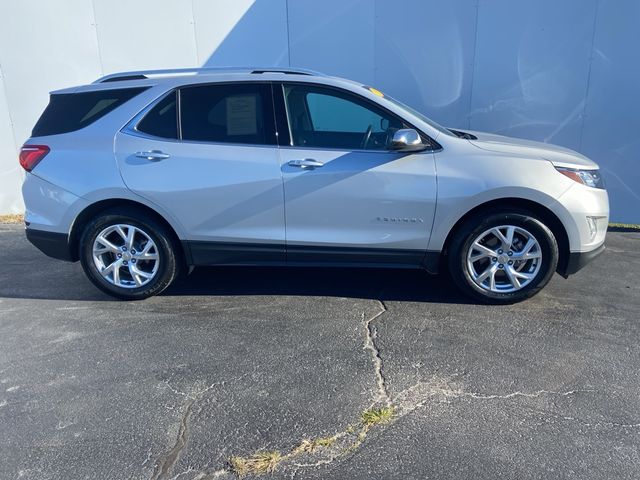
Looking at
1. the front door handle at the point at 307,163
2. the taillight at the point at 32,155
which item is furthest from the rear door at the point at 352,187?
the taillight at the point at 32,155

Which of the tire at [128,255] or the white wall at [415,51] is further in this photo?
the white wall at [415,51]

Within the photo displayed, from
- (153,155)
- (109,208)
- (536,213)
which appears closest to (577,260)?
(536,213)

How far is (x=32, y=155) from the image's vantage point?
159 inches

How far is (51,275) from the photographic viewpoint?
16.3 feet

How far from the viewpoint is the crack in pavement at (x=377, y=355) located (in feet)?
9.32

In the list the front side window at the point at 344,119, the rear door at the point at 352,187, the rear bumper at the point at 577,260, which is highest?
the front side window at the point at 344,119

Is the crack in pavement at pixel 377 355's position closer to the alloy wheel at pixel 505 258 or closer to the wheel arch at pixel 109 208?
the alloy wheel at pixel 505 258

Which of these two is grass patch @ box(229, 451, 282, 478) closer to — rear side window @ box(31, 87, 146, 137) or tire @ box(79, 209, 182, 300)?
tire @ box(79, 209, 182, 300)

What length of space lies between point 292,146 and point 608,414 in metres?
2.77

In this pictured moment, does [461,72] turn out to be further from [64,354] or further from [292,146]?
[64,354]

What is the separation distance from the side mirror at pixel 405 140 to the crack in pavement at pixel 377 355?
132 cm

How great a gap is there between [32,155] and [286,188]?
219 cm

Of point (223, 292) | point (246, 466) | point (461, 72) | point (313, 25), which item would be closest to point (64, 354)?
point (223, 292)

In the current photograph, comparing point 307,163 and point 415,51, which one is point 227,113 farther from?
point 415,51
